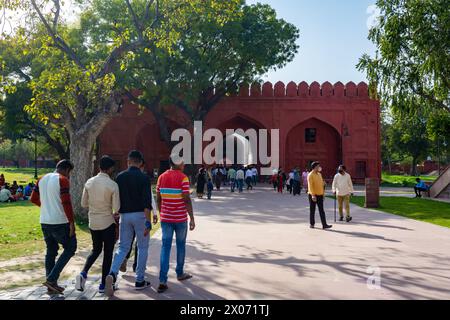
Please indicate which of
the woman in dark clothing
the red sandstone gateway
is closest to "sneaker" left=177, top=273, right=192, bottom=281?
the woman in dark clothing

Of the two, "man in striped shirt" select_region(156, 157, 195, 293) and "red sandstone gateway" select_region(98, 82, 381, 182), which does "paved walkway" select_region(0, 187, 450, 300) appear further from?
"red sandstone gateway" select_region(98, 82, 381, 182)

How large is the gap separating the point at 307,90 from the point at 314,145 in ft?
13.7

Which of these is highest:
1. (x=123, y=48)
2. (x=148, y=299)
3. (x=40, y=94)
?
(x=123, y=48)

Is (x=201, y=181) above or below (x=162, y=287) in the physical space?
above

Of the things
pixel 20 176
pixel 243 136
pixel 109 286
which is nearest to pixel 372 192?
pixel 109 286

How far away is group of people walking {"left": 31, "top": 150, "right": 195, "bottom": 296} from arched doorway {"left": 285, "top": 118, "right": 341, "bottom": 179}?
26.9 metres

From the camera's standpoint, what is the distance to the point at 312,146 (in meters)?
31.9

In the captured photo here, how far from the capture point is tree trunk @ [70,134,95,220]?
10.9 metres

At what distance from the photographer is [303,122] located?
31703 mm

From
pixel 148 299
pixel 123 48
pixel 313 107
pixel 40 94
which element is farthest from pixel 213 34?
pixel 148 299

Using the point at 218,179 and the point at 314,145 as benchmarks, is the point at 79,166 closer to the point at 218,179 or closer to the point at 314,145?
the point at 218,179

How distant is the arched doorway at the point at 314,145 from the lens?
31.7 metres
